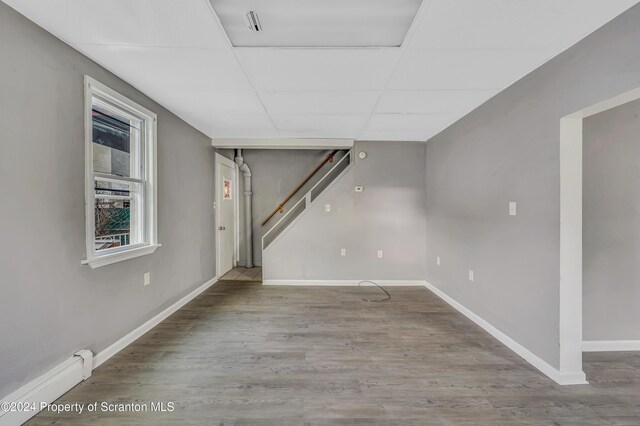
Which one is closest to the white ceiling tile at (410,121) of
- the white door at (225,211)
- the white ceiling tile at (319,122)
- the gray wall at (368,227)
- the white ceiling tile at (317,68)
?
the white ceiling tile at (319,122)

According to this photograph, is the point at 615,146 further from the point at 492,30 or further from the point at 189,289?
the point at 189,289

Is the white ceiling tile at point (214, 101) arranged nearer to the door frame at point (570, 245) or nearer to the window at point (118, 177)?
Answer: the window at point (118, 177)

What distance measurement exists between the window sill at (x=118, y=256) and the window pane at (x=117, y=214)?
0.12 metres

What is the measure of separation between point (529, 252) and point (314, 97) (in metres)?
2.29

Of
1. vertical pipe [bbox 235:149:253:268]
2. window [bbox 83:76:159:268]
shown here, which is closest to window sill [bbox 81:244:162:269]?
window [bbox 83:76:159:268]

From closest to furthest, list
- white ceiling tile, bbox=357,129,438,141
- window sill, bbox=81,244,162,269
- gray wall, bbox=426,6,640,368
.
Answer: gray wall, bbox=426,6,640,368 < window sill, bbox=81,244,162,269 < white ceiling tile, bbox=357,129,438,141

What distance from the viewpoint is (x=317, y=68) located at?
1809 millimetres

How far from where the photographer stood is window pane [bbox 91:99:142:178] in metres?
1.94

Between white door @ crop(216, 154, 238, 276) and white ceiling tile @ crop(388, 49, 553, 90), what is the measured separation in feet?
10.3

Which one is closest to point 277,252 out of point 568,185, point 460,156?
point 460,156

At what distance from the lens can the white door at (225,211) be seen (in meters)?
4.04

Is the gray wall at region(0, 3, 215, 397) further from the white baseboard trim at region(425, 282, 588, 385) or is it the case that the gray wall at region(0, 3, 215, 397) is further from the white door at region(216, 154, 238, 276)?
the white baseboard trim at region(425, 282, 588, 385)

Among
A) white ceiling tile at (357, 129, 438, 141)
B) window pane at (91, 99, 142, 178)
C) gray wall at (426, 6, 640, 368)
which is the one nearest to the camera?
gray wall at (426, 6, 640, 368)

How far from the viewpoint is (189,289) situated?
3137 millimetres
